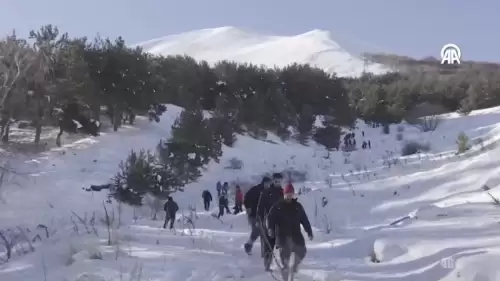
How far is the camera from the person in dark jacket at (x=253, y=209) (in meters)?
9.31

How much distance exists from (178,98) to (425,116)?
23378 millimetres

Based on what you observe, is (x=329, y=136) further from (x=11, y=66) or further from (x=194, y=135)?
(x=11, y=66)

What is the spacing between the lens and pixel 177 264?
766 centimetres

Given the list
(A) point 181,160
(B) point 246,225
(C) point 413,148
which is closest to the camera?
(B) point 246,225

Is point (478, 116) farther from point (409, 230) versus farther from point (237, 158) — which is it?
point (409, 230)

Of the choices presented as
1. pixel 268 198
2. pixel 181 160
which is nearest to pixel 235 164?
pixel 181 160

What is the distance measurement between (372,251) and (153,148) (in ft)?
83.4

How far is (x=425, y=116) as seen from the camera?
180 ft

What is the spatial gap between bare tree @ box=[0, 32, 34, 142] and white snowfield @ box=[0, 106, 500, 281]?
270cm

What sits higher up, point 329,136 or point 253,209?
point 329,136

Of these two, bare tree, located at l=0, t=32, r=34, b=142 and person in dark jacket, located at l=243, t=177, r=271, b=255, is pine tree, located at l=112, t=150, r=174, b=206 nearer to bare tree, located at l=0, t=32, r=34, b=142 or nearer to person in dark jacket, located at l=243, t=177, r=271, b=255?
bare tree, located at l=0, t=32, r=34, b=142

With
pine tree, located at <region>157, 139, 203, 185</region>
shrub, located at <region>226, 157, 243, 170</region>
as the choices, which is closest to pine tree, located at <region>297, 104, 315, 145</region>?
shrub, located at <region>226, 157, 243, 170</region>

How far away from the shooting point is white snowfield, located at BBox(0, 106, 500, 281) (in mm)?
7754

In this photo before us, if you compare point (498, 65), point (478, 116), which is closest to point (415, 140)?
point (478, 116)
